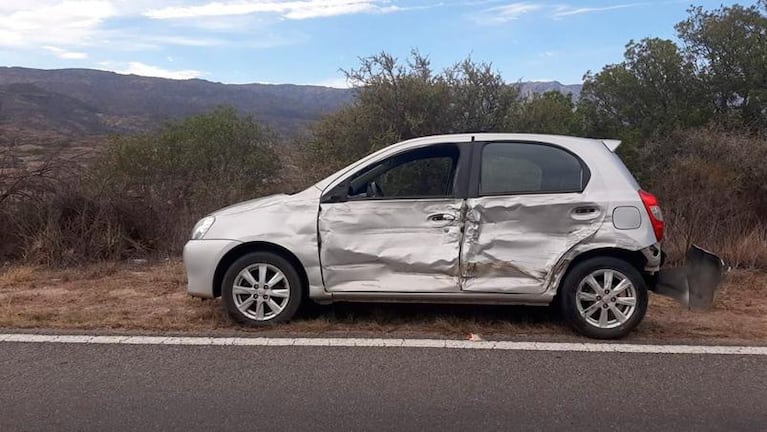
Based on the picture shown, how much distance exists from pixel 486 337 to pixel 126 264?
529cm

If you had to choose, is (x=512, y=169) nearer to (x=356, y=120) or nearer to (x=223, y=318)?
(x=223, y=318)

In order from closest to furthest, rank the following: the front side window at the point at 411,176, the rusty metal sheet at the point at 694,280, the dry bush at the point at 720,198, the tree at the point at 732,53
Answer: the front side window at the point at 411,176 < the rusty metal sheet at the point at 694,280 < the dry bush at the point at 720,198 < the tree at the point at 732,53

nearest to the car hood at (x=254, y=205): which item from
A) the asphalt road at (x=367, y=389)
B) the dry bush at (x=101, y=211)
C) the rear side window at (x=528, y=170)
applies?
the asphalt road at (x=367, y=389)

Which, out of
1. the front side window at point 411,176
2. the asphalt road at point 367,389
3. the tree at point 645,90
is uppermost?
the tree at point 645,90

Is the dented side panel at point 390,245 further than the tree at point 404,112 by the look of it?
No

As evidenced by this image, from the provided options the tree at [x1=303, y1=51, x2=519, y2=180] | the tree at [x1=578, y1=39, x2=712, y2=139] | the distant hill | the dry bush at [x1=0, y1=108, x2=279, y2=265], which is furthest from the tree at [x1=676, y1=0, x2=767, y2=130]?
the distant hill

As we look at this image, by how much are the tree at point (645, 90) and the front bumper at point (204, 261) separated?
20724 mm

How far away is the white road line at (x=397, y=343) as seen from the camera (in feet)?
18.0

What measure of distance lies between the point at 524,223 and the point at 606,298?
88 cm

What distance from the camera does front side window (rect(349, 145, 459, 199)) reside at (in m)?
6.04

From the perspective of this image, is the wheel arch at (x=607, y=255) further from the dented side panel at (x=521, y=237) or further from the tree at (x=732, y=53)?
the tree at (x=732, y=53)

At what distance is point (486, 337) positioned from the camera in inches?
229

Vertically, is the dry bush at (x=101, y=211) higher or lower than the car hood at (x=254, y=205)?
lower

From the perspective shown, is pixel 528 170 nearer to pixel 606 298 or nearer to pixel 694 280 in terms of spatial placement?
pixel 606 298
